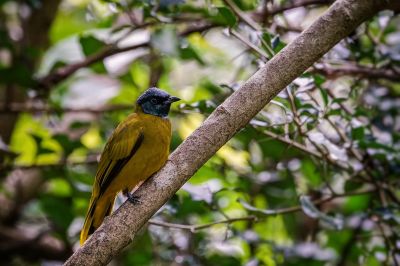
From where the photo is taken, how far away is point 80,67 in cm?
471

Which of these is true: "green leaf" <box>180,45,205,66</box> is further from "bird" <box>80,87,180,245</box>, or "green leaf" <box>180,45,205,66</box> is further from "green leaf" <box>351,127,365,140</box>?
"green leaf" <box>351,127,365,140</box>

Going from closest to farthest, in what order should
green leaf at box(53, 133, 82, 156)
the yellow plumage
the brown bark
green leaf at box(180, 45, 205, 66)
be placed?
the brown bark < the yellow plumage < green leaf at box(180, 45, 205, 66) < green leaf at box(53, 133, 82, 156)

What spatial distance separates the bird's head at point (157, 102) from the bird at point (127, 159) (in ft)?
0.21

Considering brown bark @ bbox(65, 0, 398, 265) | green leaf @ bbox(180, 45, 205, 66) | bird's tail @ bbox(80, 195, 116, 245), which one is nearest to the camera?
brown bark @ bbox(65, 0, 398, 265)

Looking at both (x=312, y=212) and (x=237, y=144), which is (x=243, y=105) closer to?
(x=312, y=212)

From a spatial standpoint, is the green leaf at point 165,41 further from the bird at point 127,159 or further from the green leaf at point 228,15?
the green leaf at point 228,15

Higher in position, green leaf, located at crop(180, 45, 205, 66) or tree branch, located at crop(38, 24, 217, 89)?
green leaf, located at crop(180, 45, 205, 66)

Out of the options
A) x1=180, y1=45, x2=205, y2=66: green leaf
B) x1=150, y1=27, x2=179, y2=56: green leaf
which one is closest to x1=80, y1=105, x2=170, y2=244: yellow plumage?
x1=150, y1=27, x2=179, y2=56: green leaf

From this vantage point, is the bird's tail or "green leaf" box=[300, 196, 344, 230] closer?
"green leaf" box=[300, 196, 344, 230]

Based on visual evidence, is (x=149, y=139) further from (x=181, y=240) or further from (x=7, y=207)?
(x=7, y=207)

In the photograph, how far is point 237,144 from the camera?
4.73 metres

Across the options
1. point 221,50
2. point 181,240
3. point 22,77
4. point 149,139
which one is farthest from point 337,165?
point 221,50

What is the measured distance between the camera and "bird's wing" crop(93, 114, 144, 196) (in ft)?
11.8

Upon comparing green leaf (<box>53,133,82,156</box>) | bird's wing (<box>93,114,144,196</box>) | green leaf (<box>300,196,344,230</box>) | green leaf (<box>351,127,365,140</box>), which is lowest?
green leaf (<box>53,133,82,156</box>)
